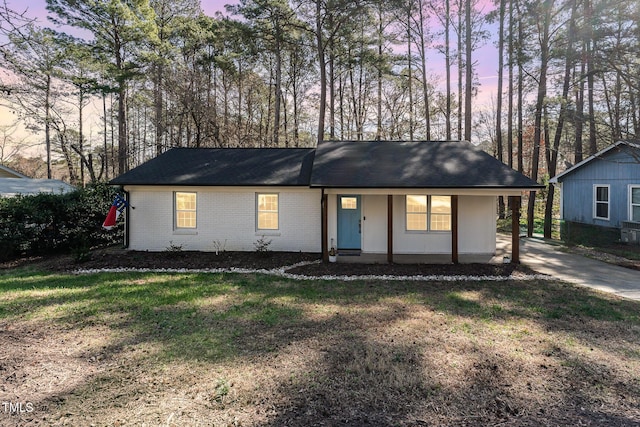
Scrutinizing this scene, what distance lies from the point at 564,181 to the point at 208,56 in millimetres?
23124

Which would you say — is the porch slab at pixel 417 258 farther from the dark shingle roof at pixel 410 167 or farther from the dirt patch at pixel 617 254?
the dirt patch at pixel 617 254

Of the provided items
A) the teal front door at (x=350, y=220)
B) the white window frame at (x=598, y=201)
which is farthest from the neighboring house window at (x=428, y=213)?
the white window frame at (x=598, y=201)

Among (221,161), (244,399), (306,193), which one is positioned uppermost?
(221,161)

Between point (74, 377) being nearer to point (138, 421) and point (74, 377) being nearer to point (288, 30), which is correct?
point (138, 421)

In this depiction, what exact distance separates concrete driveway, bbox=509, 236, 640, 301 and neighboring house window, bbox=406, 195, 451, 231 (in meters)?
2.84

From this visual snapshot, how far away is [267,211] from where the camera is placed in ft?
38.0

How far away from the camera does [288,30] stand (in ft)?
64.6

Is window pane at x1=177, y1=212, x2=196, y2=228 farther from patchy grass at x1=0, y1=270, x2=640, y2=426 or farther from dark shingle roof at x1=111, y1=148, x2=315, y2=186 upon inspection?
patchy grass at x1=0, y1=270, x2=640, y2=426

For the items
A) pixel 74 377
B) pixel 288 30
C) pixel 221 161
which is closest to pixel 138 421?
pixel 74 377

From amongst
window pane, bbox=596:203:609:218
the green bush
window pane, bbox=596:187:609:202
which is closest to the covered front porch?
the green bush

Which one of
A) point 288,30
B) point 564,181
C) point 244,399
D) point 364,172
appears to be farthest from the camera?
point 288,30

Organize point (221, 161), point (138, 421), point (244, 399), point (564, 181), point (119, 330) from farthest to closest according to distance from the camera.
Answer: point (564, 181) → point (221, 161) → point (119, 330) → point (244, 399) → point (138, 421)

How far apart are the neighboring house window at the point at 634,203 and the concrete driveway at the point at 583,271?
4.53 m

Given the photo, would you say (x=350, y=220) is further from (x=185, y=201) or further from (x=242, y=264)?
(x=185, y=201)
